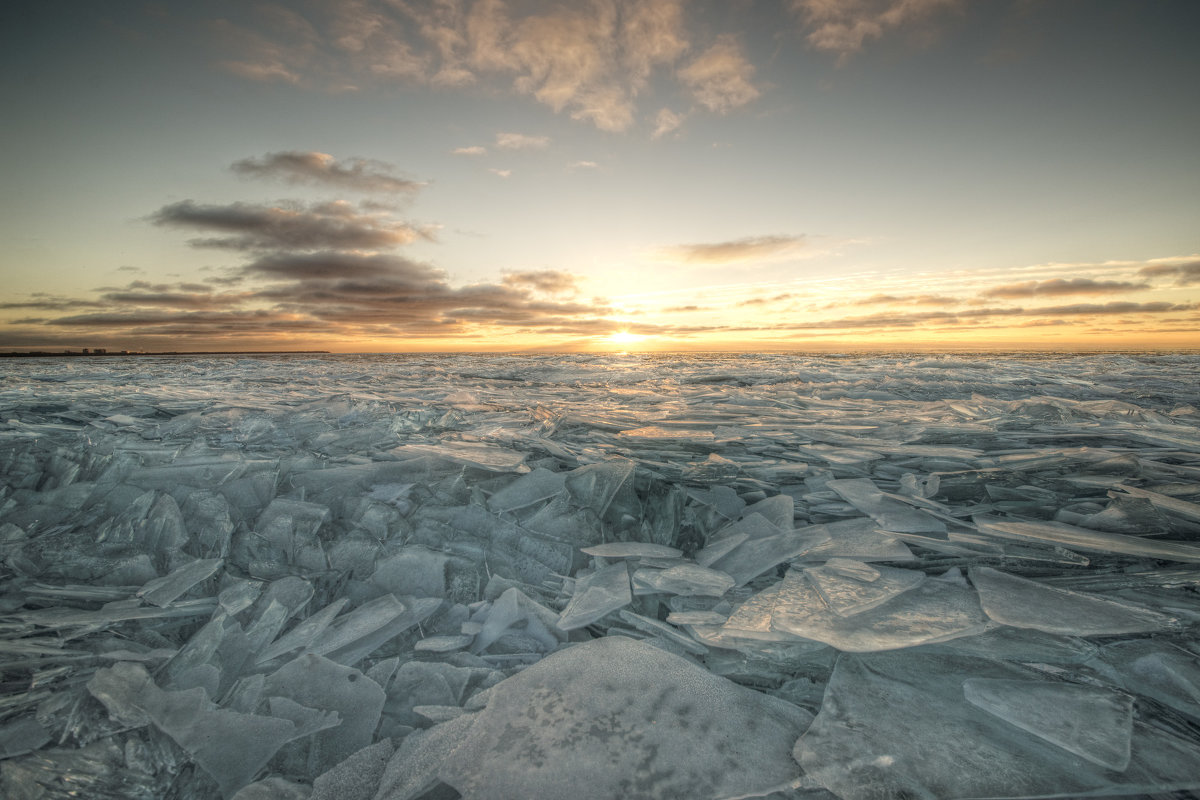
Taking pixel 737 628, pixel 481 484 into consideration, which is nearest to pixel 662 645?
pixel 737 628

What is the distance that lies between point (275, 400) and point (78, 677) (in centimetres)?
482

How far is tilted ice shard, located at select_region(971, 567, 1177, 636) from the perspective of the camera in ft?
3.85

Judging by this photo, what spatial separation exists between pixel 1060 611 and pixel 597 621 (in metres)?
1.27

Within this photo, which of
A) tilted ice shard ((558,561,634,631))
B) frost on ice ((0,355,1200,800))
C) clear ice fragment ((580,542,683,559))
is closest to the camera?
frost on ice ((0,355,1200,800))

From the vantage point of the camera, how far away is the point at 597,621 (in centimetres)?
148

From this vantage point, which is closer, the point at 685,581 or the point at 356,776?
the point at 356,776

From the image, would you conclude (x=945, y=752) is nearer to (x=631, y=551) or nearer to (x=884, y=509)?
(x=631, y=551)

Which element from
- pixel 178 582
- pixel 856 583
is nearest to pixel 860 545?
pixel 856 583

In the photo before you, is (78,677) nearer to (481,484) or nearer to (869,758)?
(481,484)

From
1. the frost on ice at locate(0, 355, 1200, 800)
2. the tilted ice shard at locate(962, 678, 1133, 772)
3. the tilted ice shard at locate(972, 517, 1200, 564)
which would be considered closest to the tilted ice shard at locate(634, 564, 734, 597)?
the frost on ice at locate(0, 355, 1200, 800)

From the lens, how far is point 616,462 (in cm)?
249

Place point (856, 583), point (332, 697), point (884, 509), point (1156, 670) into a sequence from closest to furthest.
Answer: point (1156, 670), point (332, 697), point (856, 583), point (884, 509)

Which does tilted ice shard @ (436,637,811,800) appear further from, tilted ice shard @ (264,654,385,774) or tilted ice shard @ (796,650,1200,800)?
tilted ice shard @ (264,654,385,774)

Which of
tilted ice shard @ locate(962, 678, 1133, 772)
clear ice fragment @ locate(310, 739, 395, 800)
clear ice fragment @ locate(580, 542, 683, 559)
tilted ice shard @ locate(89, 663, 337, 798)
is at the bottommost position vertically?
clear ice fragment @ locate(310, 739, 395, 800)
